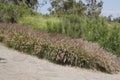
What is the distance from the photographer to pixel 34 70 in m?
12.0

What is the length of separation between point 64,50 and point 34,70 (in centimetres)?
209

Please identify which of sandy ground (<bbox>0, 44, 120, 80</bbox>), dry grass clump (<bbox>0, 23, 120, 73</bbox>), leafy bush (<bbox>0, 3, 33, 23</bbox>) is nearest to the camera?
sandy ground (<bbox>0, 44, 120, 80</bbox>)

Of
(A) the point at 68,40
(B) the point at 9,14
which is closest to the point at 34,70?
(A) the point at 68,40

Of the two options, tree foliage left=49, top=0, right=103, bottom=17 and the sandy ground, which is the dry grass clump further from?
tree foliage left=49, top=0, right=103, bottom=17

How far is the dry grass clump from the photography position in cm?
1376

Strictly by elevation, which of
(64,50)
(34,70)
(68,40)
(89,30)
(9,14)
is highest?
(9,14)

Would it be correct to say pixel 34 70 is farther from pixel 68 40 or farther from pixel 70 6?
pixel 70 6

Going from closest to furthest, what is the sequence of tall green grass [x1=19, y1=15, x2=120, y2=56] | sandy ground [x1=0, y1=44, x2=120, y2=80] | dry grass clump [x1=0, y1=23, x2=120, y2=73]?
sandy ground [x1=0, y1=44, x2=120, y2=80] < dry grass clump [x1=0, y1=23, x2=120, y2=73] < tall green grass [x1=19, y1=15, x2=120, y2=56]

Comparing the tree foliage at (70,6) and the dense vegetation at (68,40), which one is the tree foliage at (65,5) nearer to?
the tree foliage at (70,6)

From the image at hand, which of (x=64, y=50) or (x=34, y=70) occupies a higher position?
(x=64, y=50)

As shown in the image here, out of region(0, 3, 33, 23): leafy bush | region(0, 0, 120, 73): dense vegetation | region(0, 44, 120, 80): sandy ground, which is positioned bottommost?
region(0, 44, 120, 80): sandy ground

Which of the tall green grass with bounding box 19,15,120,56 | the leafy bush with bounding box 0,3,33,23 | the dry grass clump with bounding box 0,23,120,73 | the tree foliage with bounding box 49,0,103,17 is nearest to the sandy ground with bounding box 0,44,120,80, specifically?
the dry grass clump with bounding box 0,23,120,73

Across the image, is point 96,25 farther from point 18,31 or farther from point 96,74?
point 96,74

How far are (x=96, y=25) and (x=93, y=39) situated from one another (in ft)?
3.83
